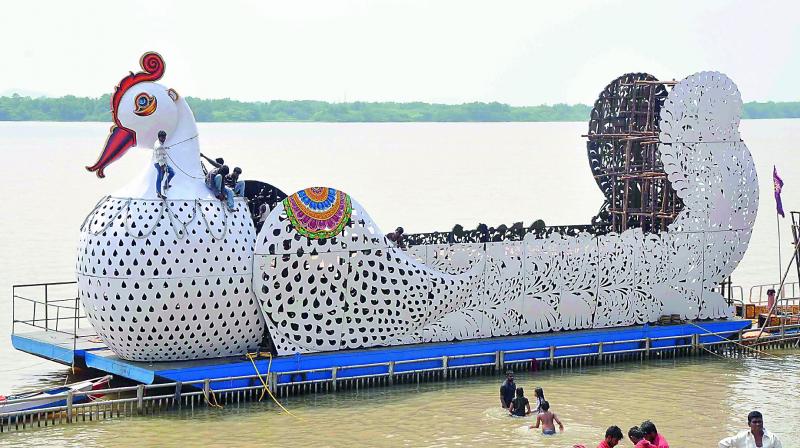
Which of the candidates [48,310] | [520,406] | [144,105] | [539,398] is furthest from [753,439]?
[48,310]

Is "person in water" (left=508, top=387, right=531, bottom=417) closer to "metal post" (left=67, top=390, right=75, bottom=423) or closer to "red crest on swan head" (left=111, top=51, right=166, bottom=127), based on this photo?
"metal post" (left=67, top=390, right=75, bottom=423)

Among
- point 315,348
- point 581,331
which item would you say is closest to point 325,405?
point 315,348

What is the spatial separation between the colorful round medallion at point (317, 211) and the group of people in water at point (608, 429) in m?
3.44

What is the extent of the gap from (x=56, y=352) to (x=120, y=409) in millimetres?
2447

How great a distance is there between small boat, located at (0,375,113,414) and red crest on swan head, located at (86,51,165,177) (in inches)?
117

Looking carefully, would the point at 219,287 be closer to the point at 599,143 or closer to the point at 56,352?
the point at 56,352

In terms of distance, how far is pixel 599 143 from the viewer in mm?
28500

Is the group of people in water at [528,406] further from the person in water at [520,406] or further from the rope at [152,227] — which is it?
the rope at [152,227]

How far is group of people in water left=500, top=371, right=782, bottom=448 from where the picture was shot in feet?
47.3

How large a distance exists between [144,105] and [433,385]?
5.95 metres

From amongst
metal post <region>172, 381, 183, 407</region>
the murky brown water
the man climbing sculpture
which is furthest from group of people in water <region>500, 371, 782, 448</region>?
the man climbing sculpture

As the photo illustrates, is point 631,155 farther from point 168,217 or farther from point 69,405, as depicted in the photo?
point 69,405

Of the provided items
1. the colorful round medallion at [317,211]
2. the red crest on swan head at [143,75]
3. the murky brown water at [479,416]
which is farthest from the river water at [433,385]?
the red crest on swan head at [143,75]

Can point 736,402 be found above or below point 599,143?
below
